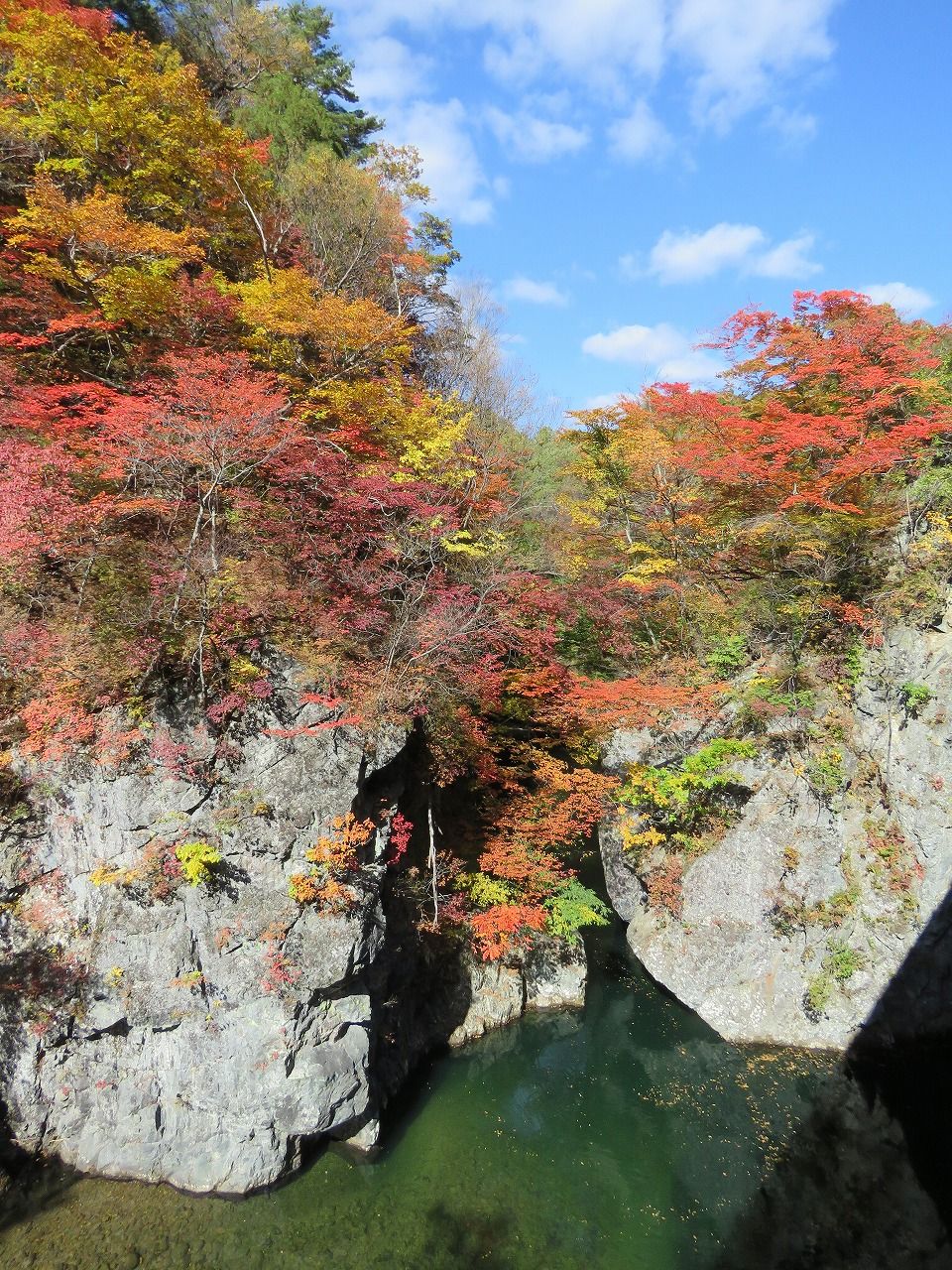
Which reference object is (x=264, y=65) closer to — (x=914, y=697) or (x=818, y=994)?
(x=914, y=697)

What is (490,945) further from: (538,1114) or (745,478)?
(745,478)

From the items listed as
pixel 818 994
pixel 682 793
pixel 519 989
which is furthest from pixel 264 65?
pixel 818 994

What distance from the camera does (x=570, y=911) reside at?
39.3 feet

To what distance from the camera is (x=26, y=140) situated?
35.7 ft

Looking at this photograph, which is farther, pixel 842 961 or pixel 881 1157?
pixel 842 961

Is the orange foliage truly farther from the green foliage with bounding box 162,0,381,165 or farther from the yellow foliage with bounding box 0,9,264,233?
the green foliage with bounding box 162,0,381,165

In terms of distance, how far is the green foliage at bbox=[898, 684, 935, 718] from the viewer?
11.1 m

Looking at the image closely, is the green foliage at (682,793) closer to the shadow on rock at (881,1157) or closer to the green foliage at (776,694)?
the green foliage at (776,694)

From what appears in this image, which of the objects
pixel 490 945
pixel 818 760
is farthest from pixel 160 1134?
pixel 818 760

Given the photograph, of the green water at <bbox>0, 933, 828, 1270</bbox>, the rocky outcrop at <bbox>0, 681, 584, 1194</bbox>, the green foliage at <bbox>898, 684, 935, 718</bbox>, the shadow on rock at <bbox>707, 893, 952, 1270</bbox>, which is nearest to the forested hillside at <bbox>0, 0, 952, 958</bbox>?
the rocky outcrop at <bbox>0, 681, 584, 1194</bbox>

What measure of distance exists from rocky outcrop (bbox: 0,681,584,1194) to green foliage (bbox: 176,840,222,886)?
156mm

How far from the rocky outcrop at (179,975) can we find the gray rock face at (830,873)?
7324 mm

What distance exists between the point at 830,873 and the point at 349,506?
1198cm

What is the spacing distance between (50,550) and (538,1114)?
1231cm
